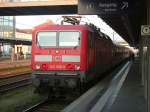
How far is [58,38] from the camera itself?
14719mm

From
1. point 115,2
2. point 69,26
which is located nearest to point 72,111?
point 69,26

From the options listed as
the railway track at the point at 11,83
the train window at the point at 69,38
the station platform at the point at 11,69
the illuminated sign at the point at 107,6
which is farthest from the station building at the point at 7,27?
the train window at the point at 69,38

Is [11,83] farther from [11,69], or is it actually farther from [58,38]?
[11,69]

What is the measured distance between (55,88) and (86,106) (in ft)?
9.22

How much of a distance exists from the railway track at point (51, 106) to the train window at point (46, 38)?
7.00ft

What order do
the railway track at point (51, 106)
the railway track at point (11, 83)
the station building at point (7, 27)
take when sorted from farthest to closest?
1. the station building at point (7, 27)
2. the railway track at point (11, 83)
3. the railway track at point (51, 106)

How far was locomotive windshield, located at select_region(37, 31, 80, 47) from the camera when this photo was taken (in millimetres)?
14539

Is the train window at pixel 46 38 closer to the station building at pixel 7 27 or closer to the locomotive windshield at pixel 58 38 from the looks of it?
the locomotive windshield at pixel 58 38

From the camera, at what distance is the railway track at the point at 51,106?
12.6 meters

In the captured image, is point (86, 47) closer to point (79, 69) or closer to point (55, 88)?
point (79, 69)

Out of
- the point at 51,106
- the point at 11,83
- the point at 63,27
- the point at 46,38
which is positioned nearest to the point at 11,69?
the point at 11,83

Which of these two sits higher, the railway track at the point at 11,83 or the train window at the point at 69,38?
the train window at the point at 69,38

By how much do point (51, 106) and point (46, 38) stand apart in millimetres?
2752

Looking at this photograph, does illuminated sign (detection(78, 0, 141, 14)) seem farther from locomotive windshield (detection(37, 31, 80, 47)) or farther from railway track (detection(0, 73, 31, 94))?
railway track (detection(0, 73, 31, 94))
